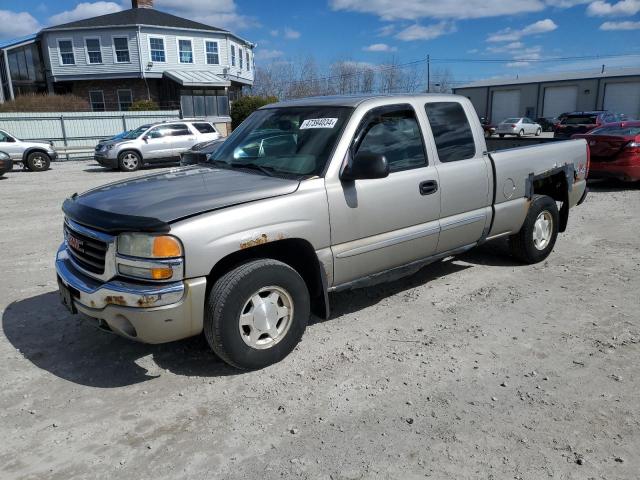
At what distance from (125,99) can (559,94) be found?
39.5 m

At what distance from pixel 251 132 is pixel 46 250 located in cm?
400

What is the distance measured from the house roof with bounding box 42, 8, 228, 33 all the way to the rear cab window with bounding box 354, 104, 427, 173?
36.3 metres

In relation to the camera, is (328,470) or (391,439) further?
(391,439)

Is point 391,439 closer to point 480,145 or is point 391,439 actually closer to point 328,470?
point 328,470

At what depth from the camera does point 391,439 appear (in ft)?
9.50

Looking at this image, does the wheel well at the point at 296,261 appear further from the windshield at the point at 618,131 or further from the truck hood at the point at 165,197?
the windshield at the point at 618,131

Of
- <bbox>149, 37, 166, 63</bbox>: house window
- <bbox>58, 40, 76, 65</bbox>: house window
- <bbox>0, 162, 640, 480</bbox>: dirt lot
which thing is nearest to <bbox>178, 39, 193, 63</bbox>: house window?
<bbox>149, 37, 166, 63</bbox>: house window

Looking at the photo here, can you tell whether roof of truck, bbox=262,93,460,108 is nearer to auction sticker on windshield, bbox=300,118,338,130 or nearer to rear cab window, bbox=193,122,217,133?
auction sticker on windshield, bbox=300,118,338,130

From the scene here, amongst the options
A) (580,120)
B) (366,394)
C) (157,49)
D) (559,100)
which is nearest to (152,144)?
(366,394)

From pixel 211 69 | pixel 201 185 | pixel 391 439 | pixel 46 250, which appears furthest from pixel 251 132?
pixel 211 69

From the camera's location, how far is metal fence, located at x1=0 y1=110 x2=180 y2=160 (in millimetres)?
24625

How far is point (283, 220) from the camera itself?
3.56 meters

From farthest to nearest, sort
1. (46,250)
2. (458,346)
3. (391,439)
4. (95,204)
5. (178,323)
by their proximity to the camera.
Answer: (46,250) → (458,346) → (95,204) → (178,323) → (391,439)

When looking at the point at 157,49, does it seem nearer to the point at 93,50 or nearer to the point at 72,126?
the point at 93,50
